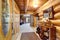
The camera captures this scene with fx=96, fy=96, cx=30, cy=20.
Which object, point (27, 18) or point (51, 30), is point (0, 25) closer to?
point (51, 30)

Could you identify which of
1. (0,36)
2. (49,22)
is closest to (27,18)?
(49,22)

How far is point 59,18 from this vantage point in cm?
337

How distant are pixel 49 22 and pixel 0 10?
9.95 feet

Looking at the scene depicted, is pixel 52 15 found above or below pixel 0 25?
above

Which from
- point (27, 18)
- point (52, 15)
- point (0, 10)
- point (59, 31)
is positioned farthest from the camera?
point (27, 18)

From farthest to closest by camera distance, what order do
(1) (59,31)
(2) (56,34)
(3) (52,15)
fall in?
1. (3) (52,15)
2. (2) (56,34)
3. (1) (59,31)

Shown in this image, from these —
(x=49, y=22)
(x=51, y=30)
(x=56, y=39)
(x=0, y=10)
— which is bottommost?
(x=56, y=39)

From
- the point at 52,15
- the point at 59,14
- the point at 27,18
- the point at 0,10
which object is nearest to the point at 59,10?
the point at 59,14

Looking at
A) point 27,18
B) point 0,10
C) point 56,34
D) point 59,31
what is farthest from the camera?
point 27,18

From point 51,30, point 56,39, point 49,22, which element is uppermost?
point 49,22

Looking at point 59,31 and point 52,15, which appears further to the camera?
point 52,15

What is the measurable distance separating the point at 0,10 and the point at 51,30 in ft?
8.54

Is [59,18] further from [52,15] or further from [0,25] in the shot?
[0,25]

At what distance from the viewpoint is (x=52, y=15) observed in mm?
4074
